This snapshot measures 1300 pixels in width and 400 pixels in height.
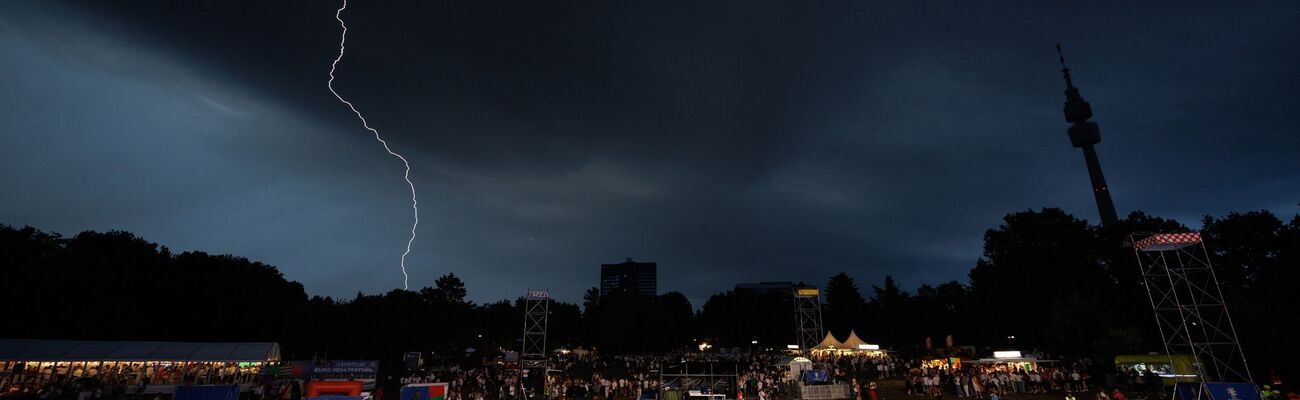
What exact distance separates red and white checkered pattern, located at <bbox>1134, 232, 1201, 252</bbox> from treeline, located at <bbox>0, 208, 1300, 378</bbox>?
6257 mm

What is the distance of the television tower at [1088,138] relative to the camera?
120 metres

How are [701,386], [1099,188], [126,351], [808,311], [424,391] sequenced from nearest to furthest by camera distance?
[424,391]
[701,386]
[126,351]
[808,311]
[1099,188]

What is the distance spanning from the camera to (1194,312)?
37625 millimetres

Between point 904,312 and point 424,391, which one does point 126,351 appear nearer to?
point 424,391

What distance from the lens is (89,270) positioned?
43.1 meters

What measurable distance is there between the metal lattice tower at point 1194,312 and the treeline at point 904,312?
69.4 inches

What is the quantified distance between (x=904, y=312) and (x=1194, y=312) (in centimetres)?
3671

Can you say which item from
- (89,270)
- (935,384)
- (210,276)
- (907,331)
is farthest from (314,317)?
(907,331)

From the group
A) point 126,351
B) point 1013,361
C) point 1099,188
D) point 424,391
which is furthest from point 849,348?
point 1099,188

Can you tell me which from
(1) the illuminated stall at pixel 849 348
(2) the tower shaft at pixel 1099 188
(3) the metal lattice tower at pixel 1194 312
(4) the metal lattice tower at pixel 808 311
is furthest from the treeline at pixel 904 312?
(2) the tower shaft at pixel 1099 188

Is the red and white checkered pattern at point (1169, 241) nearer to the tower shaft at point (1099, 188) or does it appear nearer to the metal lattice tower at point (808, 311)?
the metal lattice tower at point (808, 311)

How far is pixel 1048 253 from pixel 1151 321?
8.43 metres

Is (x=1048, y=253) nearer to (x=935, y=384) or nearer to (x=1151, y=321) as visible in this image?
(x=1151, y=321)

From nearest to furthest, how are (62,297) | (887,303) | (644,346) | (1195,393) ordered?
(1195,393) → (62,297) → (644,346) → (887,303)
